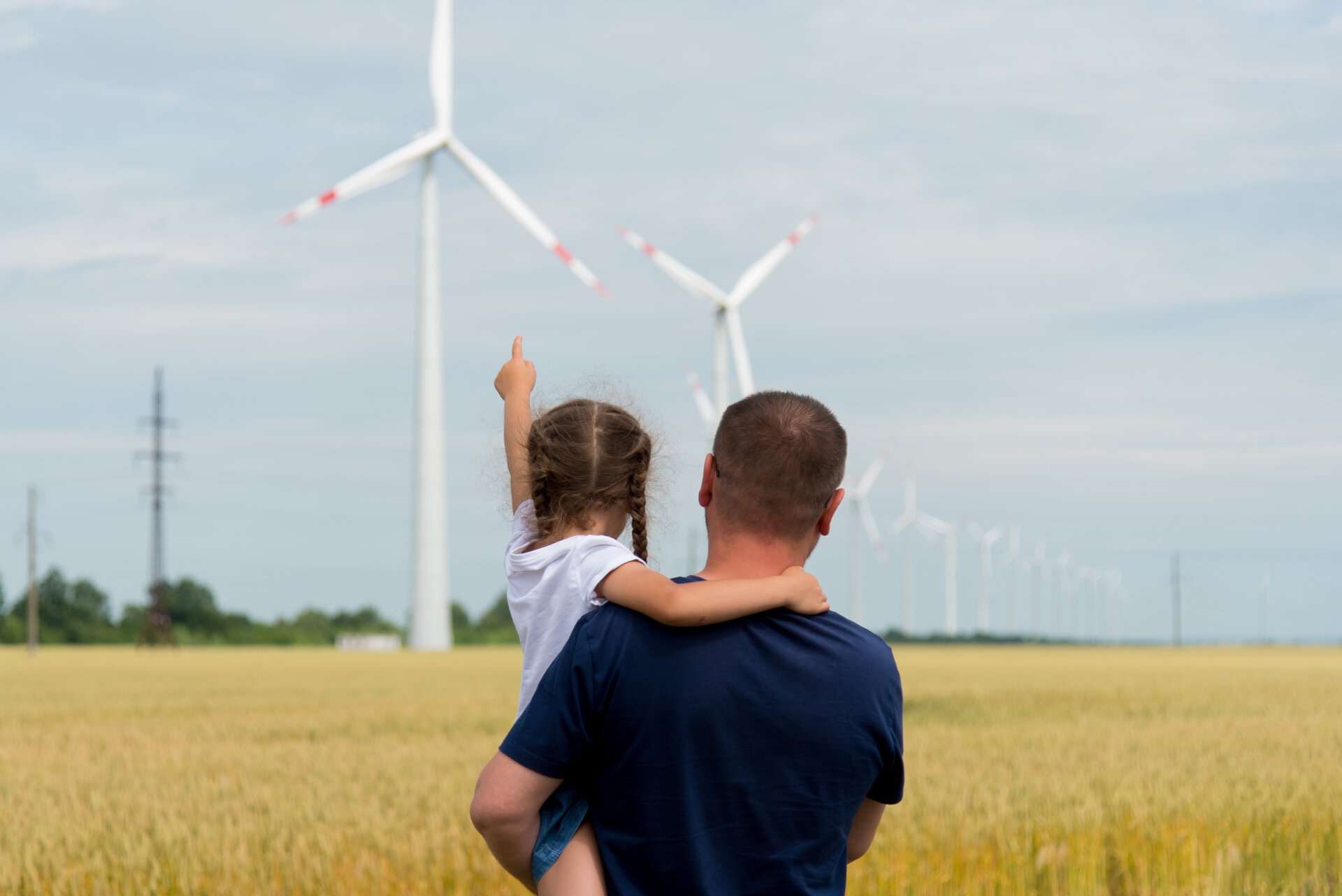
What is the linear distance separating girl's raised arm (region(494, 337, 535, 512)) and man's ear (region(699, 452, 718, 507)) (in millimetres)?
615

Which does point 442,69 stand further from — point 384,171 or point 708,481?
point 708,481

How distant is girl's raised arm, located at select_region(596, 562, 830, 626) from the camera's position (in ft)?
10.2

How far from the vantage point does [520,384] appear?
421cm

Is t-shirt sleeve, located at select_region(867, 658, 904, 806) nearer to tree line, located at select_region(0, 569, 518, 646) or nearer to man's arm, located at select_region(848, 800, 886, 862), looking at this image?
man's arm, located at select_region(848, 800, 886, 862)

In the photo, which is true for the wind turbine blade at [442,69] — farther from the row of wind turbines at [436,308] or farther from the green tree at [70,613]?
the green tree at [70,613]

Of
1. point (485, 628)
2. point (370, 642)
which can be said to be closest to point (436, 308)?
point (370, 642)

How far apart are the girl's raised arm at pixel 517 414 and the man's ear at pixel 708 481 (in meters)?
0.61

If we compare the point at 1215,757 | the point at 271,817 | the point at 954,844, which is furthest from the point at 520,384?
the point at 1215,757

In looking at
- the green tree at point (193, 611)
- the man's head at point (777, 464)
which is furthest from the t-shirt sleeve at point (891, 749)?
the green tree at point (193, 611)

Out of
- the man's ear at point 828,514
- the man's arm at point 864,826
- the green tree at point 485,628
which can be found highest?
the man's ear at point 828,514

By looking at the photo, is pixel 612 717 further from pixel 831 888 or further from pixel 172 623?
pixel 172 623

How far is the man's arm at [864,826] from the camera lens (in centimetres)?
381

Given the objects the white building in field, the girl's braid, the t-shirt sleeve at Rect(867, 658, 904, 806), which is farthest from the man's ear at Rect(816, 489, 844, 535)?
the white building in field

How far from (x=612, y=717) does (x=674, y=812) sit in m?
0.32
